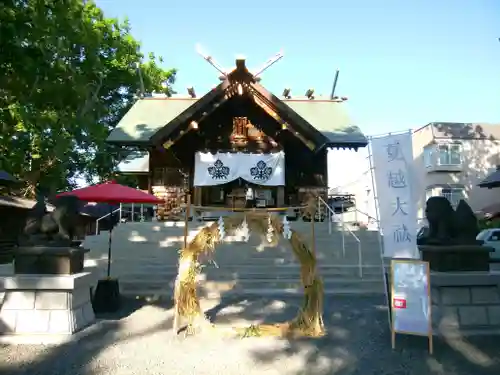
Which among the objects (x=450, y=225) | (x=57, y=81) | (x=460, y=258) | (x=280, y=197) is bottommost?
(x=460, y=258)

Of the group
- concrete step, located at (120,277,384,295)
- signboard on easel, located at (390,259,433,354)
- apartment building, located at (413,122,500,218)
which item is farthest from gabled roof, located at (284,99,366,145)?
apartment building, located at (413,122,500,218)

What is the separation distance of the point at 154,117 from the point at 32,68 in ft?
33.3

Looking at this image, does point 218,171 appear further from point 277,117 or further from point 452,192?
point 452,192

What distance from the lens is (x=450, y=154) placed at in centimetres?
2853

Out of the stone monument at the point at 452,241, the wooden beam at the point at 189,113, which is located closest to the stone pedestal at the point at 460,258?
the stone monument at the point at 452,241

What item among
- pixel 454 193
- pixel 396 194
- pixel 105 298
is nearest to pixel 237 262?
pixel 105 298

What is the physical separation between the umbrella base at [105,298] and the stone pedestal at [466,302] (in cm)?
561

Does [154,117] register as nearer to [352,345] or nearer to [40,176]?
[40,176]

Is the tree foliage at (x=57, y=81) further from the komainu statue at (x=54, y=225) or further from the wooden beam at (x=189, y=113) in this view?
the komainu statue at (x=54, y=225)

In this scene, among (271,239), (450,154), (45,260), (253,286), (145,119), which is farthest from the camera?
(450,154)

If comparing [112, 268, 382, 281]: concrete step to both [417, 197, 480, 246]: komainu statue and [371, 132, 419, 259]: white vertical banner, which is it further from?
[371, 132, 419, 259]: white vertical banner


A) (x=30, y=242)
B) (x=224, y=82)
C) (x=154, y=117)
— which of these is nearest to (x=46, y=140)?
(x=154, y=117)

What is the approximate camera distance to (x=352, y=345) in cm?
568

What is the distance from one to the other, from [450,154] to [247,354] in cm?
2761
